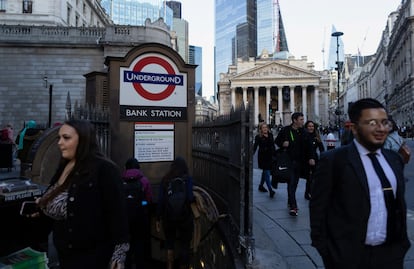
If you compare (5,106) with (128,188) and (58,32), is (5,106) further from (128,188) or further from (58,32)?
(128,188)

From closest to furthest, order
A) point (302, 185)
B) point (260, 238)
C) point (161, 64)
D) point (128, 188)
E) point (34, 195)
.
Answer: point (34, 195) < point (128, 188) < point (260, 238) < point (161, 64) < point (302, 185)

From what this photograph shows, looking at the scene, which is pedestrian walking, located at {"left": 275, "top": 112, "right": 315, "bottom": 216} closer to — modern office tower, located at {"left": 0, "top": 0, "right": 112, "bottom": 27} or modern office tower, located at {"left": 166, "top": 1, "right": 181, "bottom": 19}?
modern office tower, located at {"left": 0, "top": 0, "right": 112, "bottom": 27}

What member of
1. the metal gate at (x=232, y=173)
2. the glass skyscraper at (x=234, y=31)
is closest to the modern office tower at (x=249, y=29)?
the glass skyscraper at (x=234, y=31)

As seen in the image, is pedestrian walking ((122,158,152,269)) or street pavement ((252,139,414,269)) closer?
street pavement ((252,139,414,269))

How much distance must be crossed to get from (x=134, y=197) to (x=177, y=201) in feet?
2.18

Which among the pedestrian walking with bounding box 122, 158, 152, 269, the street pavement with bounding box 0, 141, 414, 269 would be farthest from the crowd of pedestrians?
the pedestrian walking with bounding box 122, 158, 152, 269

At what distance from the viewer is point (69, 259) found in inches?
90.2

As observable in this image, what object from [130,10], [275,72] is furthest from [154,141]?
[130,10]

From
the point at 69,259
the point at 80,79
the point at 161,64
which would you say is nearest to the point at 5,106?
the point at 80,79

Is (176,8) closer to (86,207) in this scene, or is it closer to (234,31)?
(234,31)

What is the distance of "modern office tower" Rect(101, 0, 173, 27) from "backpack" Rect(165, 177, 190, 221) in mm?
90224

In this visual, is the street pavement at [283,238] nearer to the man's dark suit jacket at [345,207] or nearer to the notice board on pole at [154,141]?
the man's dark suit jacket at [345,207]

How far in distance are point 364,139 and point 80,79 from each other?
22.4 meters

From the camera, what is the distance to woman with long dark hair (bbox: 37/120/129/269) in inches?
89.1
